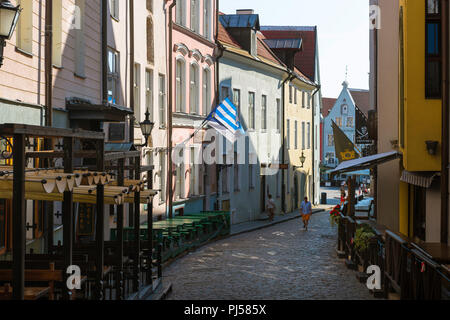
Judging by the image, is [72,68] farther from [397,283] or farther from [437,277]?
[437,277]

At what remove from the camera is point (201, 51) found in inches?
1186

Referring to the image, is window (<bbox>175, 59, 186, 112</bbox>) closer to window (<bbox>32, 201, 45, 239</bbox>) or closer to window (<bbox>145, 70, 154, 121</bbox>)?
window (<bbox>145, 70, 154, 121</bbox>)

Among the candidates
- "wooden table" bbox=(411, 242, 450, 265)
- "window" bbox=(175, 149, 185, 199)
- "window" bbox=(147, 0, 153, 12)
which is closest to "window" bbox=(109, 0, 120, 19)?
"window" bbox=(147, 0, 153, 12)

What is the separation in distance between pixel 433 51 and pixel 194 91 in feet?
54.5

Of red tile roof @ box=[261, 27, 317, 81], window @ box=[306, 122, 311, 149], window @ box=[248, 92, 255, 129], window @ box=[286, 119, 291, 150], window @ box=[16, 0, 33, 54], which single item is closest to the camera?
window @ box=[16, 0, 33, 54]

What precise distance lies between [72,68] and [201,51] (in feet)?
44.3

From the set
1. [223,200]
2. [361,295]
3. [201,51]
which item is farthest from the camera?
[223,200]

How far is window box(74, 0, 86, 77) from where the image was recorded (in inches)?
689

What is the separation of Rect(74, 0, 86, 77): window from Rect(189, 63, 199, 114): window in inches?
455

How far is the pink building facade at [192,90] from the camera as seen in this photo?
89.5ft

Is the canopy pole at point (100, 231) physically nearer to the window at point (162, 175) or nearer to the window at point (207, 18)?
the window at point (162, 175)

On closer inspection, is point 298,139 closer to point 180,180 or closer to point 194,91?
point 194,91

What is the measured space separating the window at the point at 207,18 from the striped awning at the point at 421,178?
55.4 ft
